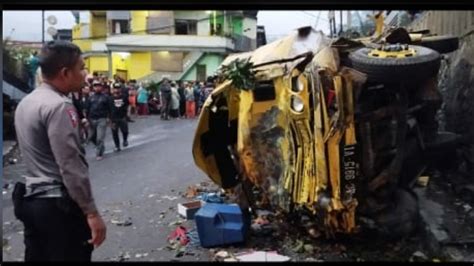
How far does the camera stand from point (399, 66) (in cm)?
279

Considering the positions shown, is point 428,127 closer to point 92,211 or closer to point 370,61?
point 370,61

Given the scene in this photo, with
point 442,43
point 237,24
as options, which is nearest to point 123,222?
point 237,24

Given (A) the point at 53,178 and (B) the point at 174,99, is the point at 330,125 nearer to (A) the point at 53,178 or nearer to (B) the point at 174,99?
(B) the point at 174,99

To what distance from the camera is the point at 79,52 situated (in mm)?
2254

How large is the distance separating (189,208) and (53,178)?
1.19 meters

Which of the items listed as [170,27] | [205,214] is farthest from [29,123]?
[205,214]

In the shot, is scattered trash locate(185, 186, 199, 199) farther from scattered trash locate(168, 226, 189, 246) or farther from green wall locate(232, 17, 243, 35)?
green wall locate(232, 17, 243, 35)

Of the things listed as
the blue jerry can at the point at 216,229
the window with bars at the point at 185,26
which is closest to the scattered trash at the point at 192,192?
the blue jerry can at the point at 216,229

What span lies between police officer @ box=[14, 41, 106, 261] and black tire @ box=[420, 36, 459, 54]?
1.88 m

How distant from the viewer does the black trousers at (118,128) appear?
3.20 metres

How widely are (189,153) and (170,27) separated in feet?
3.07

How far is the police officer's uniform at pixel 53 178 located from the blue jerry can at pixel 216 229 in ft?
3.18

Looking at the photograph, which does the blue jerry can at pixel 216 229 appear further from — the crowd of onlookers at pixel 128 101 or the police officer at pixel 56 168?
the police officer at pixel 56 168

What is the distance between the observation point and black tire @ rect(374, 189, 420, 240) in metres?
3.03
